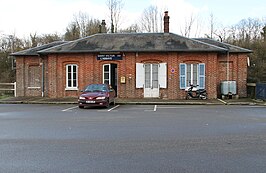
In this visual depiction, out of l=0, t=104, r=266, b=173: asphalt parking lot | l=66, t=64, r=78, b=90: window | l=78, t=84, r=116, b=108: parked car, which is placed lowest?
l=0, t=104, r=266, b=173: asphalt parking lot

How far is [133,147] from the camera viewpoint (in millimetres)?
7035

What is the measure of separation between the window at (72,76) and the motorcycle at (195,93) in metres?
9.29

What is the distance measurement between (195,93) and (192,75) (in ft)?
5.03

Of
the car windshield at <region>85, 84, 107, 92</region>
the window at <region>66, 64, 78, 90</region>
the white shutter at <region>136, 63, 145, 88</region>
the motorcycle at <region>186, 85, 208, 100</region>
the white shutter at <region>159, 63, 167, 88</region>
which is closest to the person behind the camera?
the car windshield at <region>85, 84, 107, 92</region>

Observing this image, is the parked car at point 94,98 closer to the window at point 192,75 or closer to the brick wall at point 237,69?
the window at point 192,75

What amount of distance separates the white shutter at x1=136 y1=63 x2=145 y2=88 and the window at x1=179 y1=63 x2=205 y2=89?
3.07 meters

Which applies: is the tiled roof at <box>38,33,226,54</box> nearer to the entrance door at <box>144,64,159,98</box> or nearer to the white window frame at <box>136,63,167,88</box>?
the white window frame at <box>136,63,167,88</box>

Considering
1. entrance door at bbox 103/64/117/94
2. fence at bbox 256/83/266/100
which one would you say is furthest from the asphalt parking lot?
entrance door at bbox 103/64/117/94

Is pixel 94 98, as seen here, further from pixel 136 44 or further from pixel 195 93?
pixel 195 93

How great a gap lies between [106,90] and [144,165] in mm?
12455

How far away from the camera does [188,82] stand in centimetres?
2256

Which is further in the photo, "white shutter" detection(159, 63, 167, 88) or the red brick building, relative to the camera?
"white shutter" detection(159, 63, 167, 88)

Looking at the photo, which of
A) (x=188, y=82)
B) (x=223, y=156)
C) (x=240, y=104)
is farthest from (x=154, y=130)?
(x=188, y=82)

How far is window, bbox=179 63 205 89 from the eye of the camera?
2245 cm
